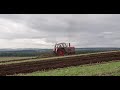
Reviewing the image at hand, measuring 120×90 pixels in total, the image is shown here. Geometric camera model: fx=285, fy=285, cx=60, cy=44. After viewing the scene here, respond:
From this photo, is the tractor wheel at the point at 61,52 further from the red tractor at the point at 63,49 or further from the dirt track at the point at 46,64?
the dirt track at the point at 46,64

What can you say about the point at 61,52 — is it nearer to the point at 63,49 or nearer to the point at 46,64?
the point at 63,49

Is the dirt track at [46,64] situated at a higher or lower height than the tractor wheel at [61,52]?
lower

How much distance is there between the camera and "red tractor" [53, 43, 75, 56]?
19188 millimetres

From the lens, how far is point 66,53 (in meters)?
19.3

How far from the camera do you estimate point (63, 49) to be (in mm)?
19281

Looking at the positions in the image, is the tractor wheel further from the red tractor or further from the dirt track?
the dirt track

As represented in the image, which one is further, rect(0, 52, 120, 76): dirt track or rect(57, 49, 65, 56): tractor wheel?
rect(57, 49, 65, 56): tractor wheel

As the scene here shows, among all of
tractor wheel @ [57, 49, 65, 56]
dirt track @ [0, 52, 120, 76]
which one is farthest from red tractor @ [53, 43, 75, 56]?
dirt track @ [0, 52, 120, 76]

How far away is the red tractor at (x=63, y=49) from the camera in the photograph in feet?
63.0

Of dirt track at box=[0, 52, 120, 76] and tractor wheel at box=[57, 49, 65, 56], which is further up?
tractor wheel at box=[57, 49, 65, 56]

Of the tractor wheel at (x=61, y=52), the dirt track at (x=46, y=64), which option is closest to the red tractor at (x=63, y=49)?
the tractor wheel at (x=61, y=52)
